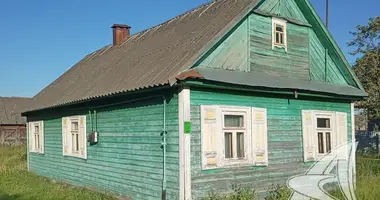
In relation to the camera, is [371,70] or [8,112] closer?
[371,70]

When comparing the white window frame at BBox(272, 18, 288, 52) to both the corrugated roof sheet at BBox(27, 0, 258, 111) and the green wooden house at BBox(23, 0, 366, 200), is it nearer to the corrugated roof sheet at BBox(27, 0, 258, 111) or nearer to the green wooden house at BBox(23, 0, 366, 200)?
the green wooden house at BBox(23, 0, 366, 200)

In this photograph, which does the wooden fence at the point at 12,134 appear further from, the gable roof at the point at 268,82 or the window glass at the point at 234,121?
the window glass at the point at 234,121

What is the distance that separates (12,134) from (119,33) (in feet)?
105

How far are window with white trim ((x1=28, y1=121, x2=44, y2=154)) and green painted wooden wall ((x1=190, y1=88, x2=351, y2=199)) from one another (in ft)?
30.4

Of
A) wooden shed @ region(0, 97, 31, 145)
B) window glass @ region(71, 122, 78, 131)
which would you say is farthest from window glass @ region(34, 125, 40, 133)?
wooden shed @ region(0, 97, 31, 145)

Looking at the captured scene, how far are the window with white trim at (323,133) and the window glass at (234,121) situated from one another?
2260 millimetres

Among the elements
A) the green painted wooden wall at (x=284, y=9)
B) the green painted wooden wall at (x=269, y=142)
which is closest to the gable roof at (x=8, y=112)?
the green painted wooden wall at (x=284, y=9)

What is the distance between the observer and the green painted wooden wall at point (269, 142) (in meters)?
8.50

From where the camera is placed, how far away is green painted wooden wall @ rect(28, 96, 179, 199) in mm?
8658

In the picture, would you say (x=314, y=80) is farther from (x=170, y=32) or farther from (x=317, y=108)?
(x=170, y=32)

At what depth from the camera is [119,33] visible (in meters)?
16.9

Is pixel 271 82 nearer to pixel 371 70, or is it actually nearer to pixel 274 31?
pixel 274 31

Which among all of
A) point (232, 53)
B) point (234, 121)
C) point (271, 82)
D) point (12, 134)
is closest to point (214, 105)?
point (234, 121)

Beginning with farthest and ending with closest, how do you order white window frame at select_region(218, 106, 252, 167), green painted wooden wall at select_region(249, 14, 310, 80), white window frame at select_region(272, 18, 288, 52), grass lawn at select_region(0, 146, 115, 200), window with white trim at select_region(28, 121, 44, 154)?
window with white trim at select_region(28, 121, 44, 154)
grass lawn at select_region(0, 146, 115, 200)
white window frame at select_region(272, 18, 288, 52)
green painted wooden wall at select_region(249, 14, 310, 80)
white window frame at select_region(218, 106, 252, 167)
